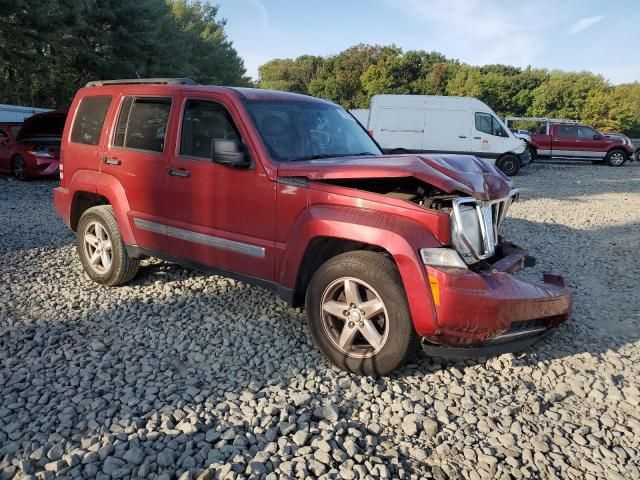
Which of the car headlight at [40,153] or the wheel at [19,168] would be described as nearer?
the car headlight at [40,153]

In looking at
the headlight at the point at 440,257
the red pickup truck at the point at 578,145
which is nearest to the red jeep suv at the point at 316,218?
the headlight at the point at 440,257

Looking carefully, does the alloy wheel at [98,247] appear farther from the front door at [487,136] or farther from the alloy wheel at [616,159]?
the alloy wheel at [616,159]

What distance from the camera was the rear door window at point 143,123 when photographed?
4457 millimetres

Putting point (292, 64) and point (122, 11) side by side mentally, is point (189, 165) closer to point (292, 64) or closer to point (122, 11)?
point (122, 11)

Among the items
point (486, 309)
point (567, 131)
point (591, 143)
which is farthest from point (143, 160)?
point (591, 143)

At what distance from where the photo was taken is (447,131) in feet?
54.8

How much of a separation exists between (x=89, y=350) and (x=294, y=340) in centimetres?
155

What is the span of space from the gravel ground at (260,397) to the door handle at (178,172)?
3.99 ft

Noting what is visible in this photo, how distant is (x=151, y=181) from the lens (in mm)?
4465

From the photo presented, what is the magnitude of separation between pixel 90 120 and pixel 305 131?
2.44 metres

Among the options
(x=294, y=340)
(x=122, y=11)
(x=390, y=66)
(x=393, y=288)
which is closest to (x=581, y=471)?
(x=393, y=288)

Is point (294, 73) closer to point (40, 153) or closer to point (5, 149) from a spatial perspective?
point (5, 149)

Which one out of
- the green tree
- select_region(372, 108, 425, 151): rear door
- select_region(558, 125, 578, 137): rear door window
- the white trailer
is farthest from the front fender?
the green tree

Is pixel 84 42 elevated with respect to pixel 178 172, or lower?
elevated
